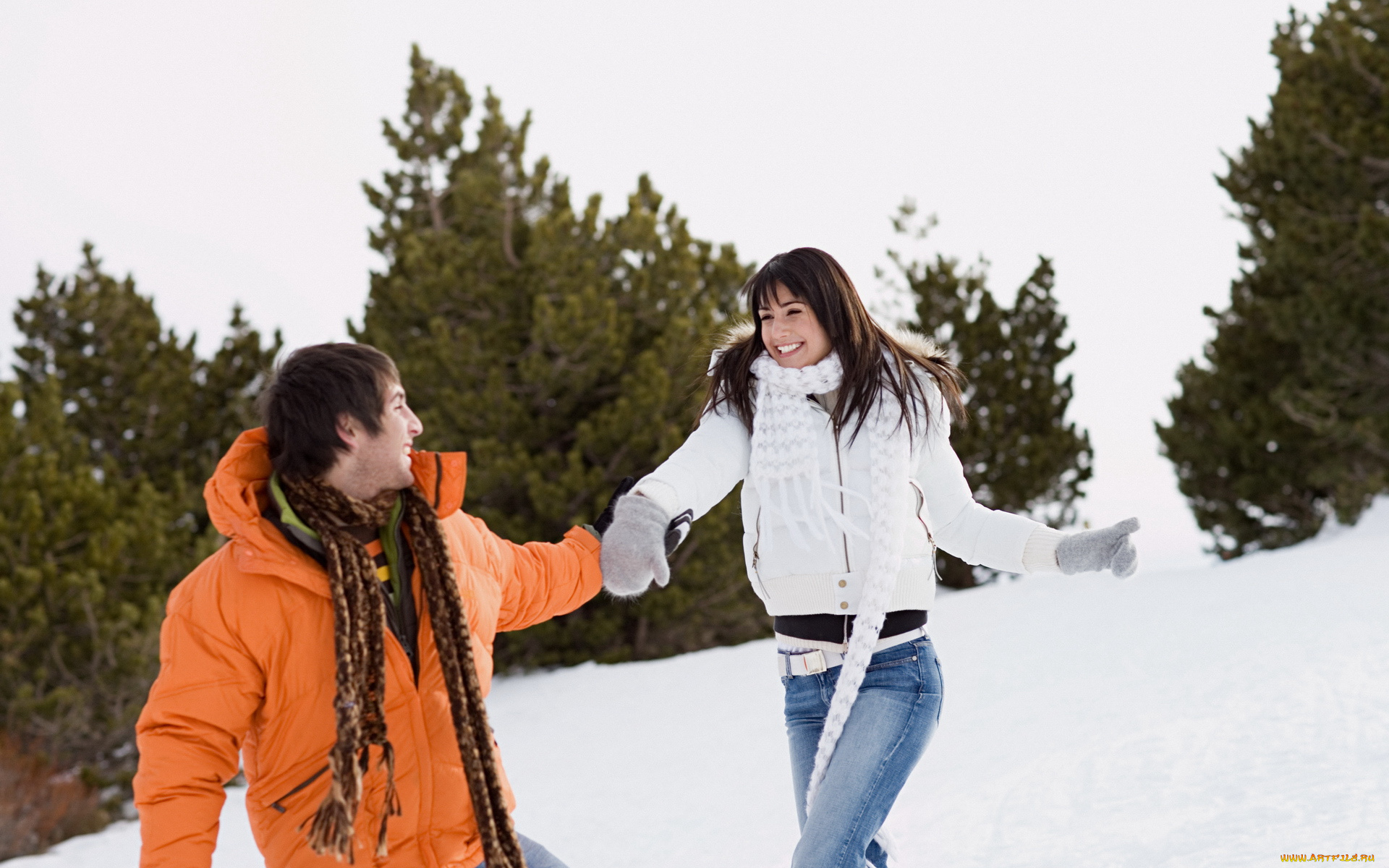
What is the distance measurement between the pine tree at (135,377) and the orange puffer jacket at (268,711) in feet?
38.6

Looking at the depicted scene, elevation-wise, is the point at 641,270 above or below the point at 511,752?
above

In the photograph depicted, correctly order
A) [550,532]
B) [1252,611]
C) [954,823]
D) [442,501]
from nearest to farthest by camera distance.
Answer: [442,501], [954,823], [1252,611], [550,532]

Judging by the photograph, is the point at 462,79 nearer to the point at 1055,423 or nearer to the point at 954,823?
the point at 1055,423

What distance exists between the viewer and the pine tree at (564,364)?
37.3 feet

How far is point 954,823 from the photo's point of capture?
508 cm

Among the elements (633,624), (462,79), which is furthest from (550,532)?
(462,79)

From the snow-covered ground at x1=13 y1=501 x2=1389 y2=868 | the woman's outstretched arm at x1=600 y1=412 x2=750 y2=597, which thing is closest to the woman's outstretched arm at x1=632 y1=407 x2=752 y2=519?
the woman's outstretched arm at x1=600 y1=412 x2=750 y2=597

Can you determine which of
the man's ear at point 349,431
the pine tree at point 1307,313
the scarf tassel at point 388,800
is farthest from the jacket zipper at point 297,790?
the pine tree at point 1307,313

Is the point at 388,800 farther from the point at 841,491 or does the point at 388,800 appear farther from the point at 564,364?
the point at 564,364

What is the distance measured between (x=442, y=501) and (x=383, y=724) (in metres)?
0.42

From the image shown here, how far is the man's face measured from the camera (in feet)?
6.21

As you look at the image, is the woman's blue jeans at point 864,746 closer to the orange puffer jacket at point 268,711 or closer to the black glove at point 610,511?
the black glove at point 610,511

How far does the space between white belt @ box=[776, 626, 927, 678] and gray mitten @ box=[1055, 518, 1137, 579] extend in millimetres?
422

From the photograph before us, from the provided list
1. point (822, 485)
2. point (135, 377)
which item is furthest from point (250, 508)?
point (135, 377)
